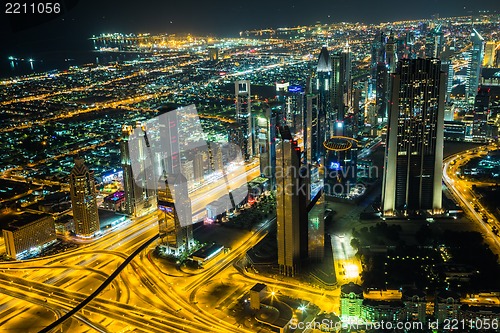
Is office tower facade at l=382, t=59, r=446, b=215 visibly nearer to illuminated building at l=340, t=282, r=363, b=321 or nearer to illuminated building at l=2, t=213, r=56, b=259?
illuminated building at l=340, t=282, r=363, b=321

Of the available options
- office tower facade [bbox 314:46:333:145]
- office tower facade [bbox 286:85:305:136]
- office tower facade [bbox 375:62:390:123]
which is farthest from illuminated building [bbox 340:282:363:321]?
office tower facade [bbox 375:62:390:123]

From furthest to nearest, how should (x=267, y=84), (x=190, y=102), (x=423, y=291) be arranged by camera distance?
(x=267, y=84) → (x=190, y=102) → (x=423, y=291)

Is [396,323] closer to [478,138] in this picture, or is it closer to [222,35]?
[478,138]

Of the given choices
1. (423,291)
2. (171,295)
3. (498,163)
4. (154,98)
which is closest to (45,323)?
(171,295)

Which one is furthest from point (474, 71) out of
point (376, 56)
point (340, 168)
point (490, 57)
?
point (340, 168)

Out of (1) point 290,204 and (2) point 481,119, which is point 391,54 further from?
(1) point 290,204
